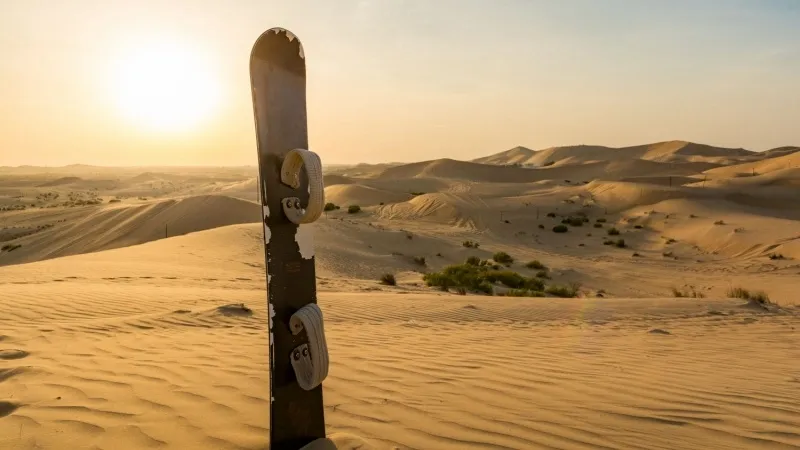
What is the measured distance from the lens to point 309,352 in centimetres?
254

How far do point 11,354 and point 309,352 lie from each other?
3.49 metres

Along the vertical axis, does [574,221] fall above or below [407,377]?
above

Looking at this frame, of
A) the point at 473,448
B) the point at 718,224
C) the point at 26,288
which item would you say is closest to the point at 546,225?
the point at 718,224

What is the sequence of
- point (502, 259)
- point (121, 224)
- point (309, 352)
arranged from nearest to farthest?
point (309, 352) < point (502, 259) < point (121, 224)

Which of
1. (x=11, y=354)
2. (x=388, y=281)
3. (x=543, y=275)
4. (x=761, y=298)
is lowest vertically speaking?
(x=543, y=275)

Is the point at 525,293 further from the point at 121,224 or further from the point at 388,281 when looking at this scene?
the point at 121,224

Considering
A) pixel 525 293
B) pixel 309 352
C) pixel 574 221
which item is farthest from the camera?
pixel 574 221

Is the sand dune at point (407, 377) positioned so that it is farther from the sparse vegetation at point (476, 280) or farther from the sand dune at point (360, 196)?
the sand dune at point (360, 196)

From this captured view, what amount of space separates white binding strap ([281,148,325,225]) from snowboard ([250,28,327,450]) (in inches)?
1.2

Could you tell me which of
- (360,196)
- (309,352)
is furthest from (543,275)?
(360,196)

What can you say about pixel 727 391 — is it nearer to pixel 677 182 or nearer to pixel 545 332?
pixel 545 332

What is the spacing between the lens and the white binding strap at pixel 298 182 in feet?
7.95

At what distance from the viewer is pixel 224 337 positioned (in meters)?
5.68

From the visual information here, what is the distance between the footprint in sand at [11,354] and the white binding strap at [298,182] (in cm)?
346
